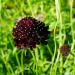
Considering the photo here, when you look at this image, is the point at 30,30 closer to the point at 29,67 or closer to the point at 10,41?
the point at 29,67

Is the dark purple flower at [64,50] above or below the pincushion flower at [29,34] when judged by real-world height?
below

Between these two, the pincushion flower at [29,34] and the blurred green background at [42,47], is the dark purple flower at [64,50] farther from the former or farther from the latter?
the pincushion flower at [29,34]

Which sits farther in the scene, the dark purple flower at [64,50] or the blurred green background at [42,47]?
the blurred green background at [42,47]

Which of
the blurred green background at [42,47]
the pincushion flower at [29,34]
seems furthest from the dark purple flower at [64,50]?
the pincushion flower at [29,34]

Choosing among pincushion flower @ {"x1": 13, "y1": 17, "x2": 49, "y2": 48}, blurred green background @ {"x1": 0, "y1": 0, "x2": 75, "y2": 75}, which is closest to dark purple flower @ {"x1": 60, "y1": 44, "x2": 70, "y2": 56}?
blurred green background @ {"x1": 0, "y1": 0, "x2": 75, "y2": 75}
